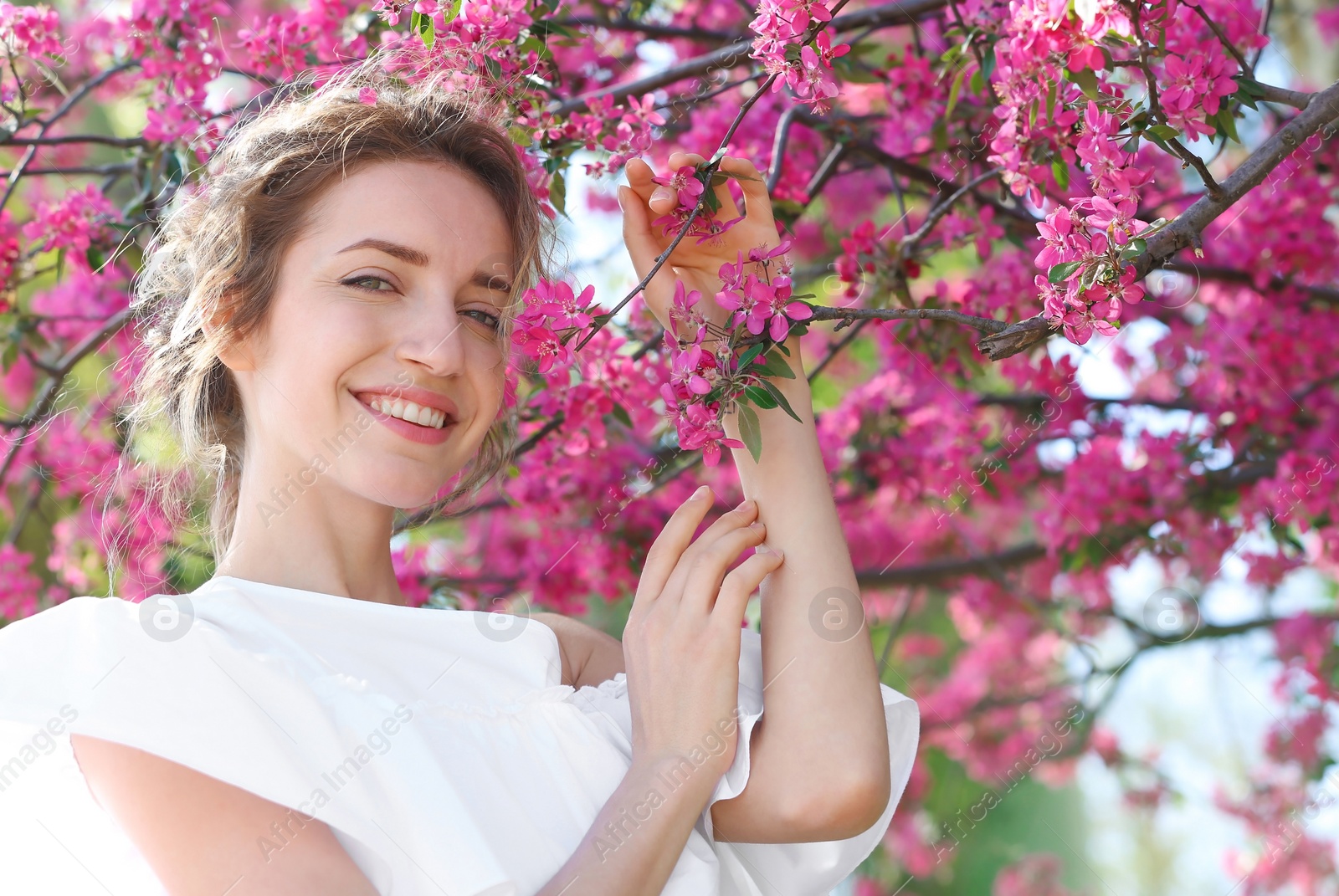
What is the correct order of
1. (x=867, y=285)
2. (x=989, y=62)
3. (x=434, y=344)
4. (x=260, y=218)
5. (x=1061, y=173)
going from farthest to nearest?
(x=867, y=285) → (x=989, y=62) → (x=1061, y=173) → (x=260, y=218) → (x=434, y=344)

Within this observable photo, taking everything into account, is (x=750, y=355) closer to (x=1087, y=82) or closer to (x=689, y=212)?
(x=689, y=212)

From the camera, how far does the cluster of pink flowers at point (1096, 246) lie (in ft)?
Result: 4.52

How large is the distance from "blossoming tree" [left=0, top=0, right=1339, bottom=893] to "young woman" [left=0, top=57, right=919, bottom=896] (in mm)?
182

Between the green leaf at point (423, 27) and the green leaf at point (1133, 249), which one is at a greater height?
the green leaf at point (423, 27)

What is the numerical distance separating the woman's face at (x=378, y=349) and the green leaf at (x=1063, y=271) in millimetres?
774

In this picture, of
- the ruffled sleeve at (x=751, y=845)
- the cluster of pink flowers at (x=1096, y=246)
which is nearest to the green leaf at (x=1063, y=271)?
the cluster of pink flowers at (x=1096, y=246)

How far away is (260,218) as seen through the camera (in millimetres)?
1684

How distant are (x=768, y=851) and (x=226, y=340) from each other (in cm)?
105

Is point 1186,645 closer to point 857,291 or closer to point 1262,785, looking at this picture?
point 1262,785

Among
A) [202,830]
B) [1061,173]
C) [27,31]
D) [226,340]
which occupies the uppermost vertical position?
[27,31]

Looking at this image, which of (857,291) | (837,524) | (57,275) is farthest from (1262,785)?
(57,275)

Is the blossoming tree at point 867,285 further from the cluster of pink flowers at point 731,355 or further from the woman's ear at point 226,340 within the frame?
the woman's ear at point 226,340

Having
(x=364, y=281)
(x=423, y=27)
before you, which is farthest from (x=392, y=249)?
(x=423, y=27)

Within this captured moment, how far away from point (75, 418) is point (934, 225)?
91.1 inches
